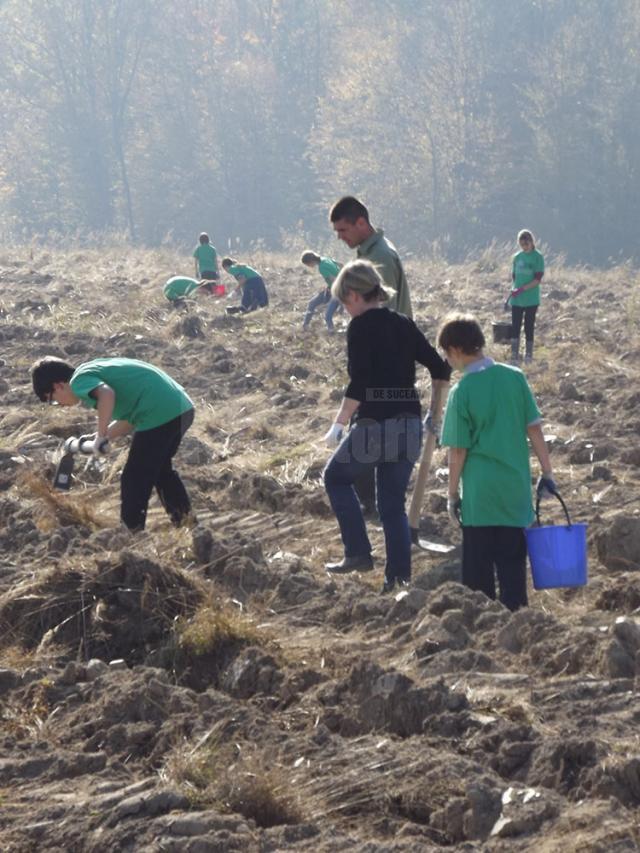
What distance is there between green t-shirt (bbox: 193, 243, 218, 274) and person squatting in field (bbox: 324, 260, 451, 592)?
56.3 ft

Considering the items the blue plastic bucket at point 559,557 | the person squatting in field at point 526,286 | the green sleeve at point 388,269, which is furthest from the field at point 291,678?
the person squatting in field at point 526,286

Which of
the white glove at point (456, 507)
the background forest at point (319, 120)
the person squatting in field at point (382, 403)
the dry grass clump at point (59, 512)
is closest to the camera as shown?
the white glove at point (456, 507)

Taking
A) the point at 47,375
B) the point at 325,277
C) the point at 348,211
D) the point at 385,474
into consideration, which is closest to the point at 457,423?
the point at 385,474

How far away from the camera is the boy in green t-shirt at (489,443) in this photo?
582cm

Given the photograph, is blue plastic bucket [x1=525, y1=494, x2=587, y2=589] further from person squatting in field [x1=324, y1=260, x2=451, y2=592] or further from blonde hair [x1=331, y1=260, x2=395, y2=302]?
blonde hair [x1=331, y1=260, x2=395, y2=302]

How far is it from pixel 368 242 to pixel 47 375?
1.90m

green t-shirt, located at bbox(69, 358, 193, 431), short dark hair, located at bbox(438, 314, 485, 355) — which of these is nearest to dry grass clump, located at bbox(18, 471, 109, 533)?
green t-shirt, located at bbox(69, 358, 193, 431)

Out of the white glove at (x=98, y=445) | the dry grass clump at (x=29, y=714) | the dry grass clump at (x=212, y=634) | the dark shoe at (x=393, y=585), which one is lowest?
the dry grass clump at (x=29, y=714)

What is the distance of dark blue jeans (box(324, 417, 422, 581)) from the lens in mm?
6562

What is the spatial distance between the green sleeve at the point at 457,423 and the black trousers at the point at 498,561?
39 centimetres

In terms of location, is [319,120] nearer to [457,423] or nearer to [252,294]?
[252,294]

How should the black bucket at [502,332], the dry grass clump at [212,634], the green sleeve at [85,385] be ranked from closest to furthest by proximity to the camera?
the dry grass clump at [212,634]
the green sleeve at [85,385]
the black bucket at [502,332]

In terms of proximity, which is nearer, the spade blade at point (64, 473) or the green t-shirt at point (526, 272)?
the spade blade at point (64, 473)

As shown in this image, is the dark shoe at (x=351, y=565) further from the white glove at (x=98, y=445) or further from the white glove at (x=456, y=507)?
the white glove at (x=98, y=445)
